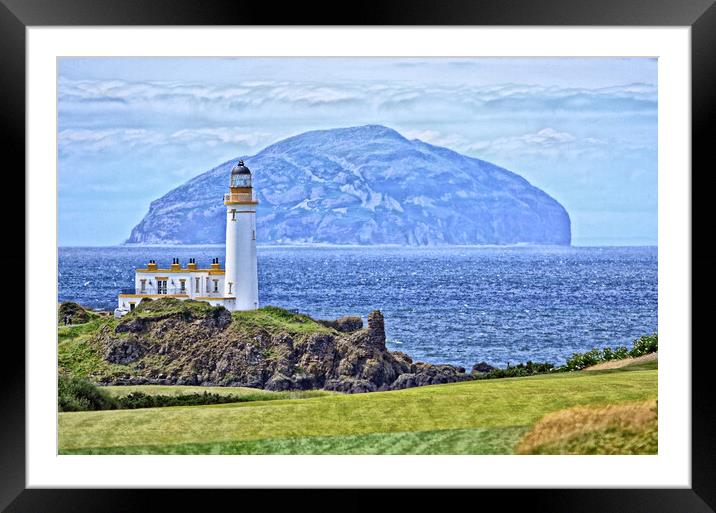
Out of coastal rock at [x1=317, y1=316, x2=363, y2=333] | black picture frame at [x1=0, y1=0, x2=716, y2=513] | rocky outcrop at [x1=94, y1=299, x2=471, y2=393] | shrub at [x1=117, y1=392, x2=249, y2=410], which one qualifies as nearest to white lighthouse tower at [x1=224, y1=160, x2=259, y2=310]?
rocky outcrop at [x1=94, y1=299, x2=471, y2=393]

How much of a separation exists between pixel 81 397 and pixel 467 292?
21.9 feet

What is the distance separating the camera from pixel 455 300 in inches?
585

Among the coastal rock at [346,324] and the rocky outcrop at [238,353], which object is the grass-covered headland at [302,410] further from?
the coastal rock at [346,324]

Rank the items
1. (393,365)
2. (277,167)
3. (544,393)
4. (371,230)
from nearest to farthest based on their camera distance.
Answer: (544,393), (393,365), (277,167), (371,230)

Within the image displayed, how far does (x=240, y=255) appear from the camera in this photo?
11.9 meters

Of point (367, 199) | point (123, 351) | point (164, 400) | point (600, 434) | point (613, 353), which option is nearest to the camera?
point (600, 434)

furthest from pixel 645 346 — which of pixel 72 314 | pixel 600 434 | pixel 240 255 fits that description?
pixel 72 314

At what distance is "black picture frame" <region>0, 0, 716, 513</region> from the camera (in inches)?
248

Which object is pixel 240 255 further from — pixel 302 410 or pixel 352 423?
pixel 352 423
